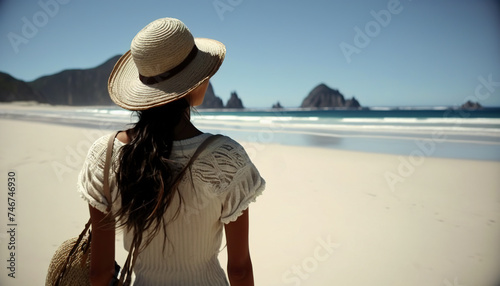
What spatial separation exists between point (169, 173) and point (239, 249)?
366 millimetres

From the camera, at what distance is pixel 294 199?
16.0 ft

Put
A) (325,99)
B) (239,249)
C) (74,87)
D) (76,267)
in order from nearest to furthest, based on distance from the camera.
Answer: (239,249)
(76,267)
(325,99)
(74,87)

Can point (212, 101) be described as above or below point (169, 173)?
above

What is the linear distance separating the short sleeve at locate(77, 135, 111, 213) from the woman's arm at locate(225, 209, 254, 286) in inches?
17.4

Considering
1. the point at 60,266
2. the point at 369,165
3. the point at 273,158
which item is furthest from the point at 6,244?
the point at 369,165

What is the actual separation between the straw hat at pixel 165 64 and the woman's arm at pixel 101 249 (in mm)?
400

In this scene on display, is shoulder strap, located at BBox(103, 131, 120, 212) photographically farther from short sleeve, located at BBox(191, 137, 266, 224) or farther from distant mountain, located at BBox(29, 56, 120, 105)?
distant mountain, located at BBox(29, 56, 120, 105)

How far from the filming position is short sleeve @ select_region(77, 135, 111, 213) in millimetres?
1032

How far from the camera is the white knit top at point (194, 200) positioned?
1003mm

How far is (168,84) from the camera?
101cm

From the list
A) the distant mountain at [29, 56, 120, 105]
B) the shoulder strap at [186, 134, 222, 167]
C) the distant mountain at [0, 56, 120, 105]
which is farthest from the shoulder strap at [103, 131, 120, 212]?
the distant mountain at [29, 56, 120, 105]

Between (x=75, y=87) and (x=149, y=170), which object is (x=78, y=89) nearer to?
(x=75, y=87)

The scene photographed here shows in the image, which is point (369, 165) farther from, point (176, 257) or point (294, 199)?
point (176, 257)

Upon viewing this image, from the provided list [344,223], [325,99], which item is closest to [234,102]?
[325,99]
